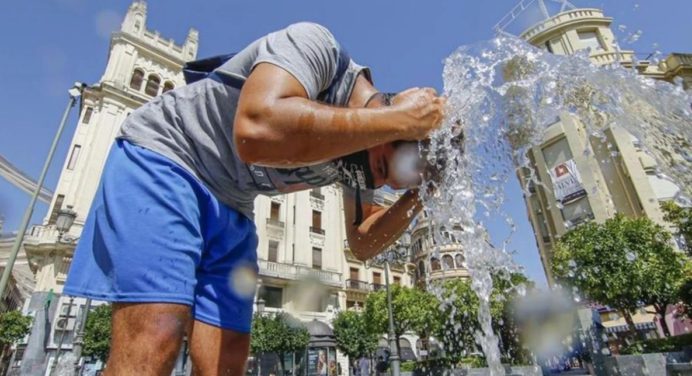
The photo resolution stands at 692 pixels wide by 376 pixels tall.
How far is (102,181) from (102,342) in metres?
16.3

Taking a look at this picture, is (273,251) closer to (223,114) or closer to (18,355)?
(18,355)

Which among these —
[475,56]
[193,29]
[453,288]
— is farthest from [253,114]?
[193,29]

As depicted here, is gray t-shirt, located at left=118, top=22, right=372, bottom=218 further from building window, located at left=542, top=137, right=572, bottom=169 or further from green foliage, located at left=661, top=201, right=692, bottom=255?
building window, located at left=542, top=137, right=572, bottom=169

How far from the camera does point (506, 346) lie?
42.9ft

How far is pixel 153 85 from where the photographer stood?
78.3ft

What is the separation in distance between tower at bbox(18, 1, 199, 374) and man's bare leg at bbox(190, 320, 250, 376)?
13634 millimetres

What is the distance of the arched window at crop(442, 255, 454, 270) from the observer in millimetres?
37375

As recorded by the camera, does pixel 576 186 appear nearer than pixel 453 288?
No

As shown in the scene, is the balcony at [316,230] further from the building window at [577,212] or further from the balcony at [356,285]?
the building window at [577,212]

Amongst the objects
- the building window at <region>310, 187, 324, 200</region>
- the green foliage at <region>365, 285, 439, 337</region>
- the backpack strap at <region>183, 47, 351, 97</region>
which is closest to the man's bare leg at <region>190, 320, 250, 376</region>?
the backpack strap at <region>183, 47, 351, 97</region>

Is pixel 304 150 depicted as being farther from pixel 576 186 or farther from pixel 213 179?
pixel 576 186

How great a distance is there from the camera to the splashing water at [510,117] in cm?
137

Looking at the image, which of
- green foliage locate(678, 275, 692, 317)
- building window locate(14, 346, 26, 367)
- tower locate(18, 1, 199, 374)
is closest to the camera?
green foliage locate(678, 275, 692, 317)

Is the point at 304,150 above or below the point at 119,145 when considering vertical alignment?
below
